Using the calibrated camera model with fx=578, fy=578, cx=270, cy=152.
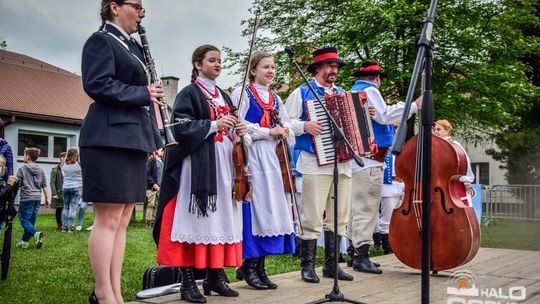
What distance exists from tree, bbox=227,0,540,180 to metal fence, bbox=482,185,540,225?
9.30ft

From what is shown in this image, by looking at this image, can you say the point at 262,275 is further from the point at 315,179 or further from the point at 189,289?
the point at 315,179

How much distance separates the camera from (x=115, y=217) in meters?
3.38

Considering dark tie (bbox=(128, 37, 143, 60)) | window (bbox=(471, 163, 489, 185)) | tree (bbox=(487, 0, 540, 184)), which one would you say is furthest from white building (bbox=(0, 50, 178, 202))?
dark tie (bbox=(128, 37, 143, 60))

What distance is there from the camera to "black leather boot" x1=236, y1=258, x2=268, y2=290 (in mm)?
4836

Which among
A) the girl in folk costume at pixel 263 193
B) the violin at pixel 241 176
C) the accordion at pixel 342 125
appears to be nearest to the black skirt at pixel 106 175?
the violin at pixel 241 176

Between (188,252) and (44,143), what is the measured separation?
22.3 m

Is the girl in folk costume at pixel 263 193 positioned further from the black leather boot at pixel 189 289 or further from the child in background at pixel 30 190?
the child in background at pixel 30 190

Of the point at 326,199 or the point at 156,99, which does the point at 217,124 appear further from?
the point at 326,199

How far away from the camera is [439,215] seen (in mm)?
4980

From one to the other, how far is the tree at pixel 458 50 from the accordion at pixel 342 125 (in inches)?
541

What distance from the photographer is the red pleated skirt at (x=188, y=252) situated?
13.9 feet

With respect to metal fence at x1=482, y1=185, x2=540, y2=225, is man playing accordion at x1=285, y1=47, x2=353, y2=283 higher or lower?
higher

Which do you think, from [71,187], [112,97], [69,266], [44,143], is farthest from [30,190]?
[44,143]

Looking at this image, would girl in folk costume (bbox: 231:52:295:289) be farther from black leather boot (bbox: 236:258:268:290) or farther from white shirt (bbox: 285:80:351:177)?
white shirt (bbox: 285:80:351:177)
